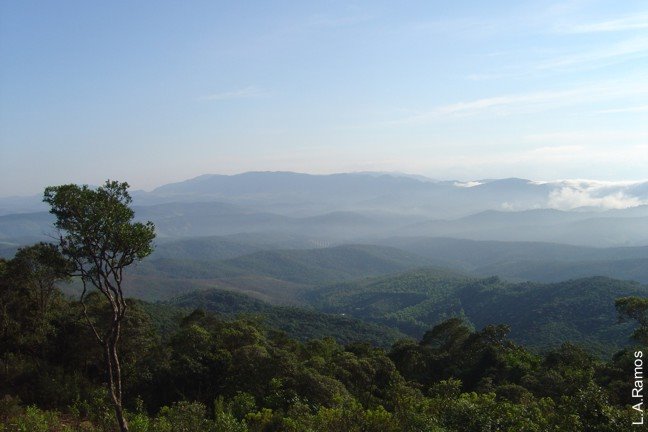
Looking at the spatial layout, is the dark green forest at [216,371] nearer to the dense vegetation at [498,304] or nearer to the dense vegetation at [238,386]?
the dense vegetation at [238,386]

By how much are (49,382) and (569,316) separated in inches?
3399

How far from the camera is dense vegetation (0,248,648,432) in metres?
12.6

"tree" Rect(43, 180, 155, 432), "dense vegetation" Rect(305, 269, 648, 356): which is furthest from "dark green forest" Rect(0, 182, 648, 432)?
"dense vegetation" Rect(305, 269, 648, 356)

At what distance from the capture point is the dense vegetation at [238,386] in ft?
41.5

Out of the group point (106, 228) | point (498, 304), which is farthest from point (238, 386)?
point (498, 304)

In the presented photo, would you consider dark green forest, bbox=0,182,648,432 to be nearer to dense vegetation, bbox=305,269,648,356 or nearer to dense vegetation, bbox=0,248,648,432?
dense vegetation, bbox=0,248,648,432

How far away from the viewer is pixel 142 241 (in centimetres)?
1257

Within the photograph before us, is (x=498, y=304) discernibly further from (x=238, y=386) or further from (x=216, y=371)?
(x=238, y=386)

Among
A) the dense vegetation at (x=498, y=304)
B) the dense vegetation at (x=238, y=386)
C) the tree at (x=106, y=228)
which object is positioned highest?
the tree at (x=106, y=228)

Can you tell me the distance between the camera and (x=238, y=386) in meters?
22.6

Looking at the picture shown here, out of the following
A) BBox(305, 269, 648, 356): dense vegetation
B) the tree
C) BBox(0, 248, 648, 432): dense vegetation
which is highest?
the tree

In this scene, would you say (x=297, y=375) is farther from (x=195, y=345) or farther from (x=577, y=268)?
(x=577, y=268)

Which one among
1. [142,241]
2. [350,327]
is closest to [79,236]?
[142,241]

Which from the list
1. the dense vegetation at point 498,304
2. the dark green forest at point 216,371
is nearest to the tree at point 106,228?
the dark green forest at point 216,371
